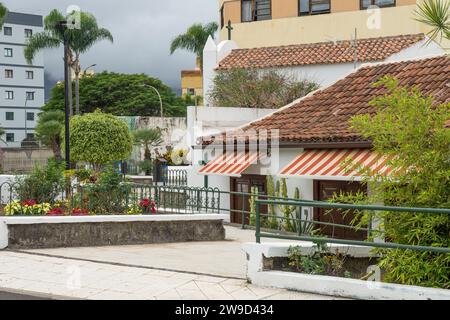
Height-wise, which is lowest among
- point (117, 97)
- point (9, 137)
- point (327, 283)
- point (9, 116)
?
point (327, 283)

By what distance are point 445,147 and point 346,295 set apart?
7.30 ft

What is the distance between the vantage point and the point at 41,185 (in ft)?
45.8

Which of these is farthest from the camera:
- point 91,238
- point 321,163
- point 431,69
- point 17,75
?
point 17,75

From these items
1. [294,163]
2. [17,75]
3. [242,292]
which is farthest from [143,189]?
[17,75]

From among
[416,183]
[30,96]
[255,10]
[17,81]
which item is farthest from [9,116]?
[416,183]

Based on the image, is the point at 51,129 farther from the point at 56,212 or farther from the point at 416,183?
the point at 416,183

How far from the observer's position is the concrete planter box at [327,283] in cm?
773

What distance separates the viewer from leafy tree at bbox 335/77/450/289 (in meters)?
8.05

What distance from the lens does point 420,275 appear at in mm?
8031

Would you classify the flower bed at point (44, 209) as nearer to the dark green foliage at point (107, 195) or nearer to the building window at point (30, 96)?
the dark green foliage at point (107, 195)

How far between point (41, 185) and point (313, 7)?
97.4ft

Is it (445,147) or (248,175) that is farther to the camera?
(248,175)

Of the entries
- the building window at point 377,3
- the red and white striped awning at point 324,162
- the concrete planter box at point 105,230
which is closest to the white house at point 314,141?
the red and white striped awning at point 324,162
